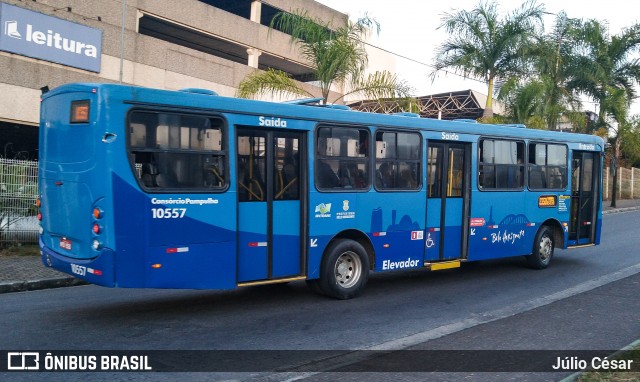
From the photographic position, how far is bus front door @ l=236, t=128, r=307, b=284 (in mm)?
8000

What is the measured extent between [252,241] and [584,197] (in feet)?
29.9

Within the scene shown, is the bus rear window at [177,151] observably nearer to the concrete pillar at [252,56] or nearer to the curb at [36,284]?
the curb at [36,284]

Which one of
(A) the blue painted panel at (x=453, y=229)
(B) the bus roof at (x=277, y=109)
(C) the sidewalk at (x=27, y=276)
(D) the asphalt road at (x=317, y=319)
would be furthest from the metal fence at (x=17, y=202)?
(A) the blue painted panel at (x=453, y=229)

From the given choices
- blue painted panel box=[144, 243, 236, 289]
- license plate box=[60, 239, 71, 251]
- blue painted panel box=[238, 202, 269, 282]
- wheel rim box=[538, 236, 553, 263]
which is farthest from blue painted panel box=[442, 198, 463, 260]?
license plate box=[60, 239, 71, 251]

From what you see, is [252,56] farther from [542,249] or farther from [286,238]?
[286,238]

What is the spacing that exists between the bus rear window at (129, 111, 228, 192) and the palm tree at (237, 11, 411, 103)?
9776 millimetres

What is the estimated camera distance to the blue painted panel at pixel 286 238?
8344mm

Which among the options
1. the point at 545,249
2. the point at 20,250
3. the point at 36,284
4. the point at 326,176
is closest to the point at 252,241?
the point at 326,176

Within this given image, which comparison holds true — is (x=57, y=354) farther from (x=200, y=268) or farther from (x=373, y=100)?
(x=373, y=100)

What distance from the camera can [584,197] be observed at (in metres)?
13.7

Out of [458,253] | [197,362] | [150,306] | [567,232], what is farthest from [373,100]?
[197,362]

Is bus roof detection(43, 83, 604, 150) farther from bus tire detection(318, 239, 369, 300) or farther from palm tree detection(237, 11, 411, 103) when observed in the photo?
palm tree detection(237, 11, 411, 103)

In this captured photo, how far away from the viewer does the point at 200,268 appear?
7496mm

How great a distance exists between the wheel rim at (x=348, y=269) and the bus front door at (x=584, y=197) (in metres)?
6.62
